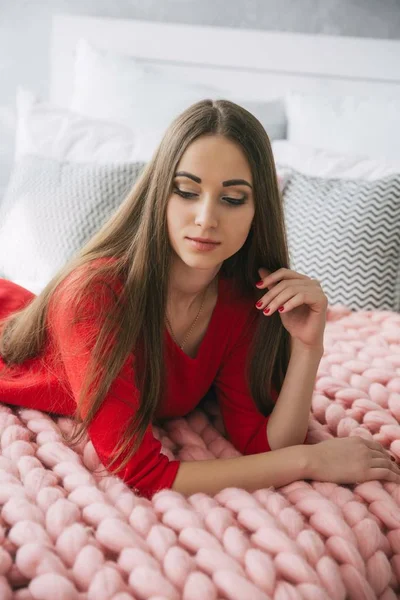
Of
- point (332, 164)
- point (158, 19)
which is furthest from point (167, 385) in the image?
point (158, 19)

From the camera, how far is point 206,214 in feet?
3.44

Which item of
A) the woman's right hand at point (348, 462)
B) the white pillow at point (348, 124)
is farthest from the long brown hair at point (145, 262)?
the white pillow at point (348, 124)

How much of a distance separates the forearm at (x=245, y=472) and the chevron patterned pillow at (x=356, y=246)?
0.81 meters

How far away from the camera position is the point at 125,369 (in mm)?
1054

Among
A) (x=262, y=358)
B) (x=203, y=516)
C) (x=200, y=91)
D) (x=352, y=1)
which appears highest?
(x=352, y=1)

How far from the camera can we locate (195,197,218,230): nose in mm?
1050

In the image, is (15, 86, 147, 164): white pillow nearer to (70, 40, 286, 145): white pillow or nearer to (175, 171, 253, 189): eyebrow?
(70, 40, 286, 145): white pillow

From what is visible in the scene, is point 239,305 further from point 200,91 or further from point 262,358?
point 200,91

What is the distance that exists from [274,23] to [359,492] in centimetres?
195

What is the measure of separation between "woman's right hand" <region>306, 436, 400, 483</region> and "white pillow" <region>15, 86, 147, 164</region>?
3.99ft

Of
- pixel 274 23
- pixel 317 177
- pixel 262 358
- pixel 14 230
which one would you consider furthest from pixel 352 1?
pixel 262 358

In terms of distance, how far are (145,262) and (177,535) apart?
1.42ft

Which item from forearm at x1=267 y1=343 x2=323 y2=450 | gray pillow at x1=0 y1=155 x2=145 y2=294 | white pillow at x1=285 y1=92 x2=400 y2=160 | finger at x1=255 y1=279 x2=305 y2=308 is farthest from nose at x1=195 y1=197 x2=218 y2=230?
white pillow at x1=285 y1=92 x2=400 y2=160

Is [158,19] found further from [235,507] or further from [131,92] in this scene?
[235,507]
